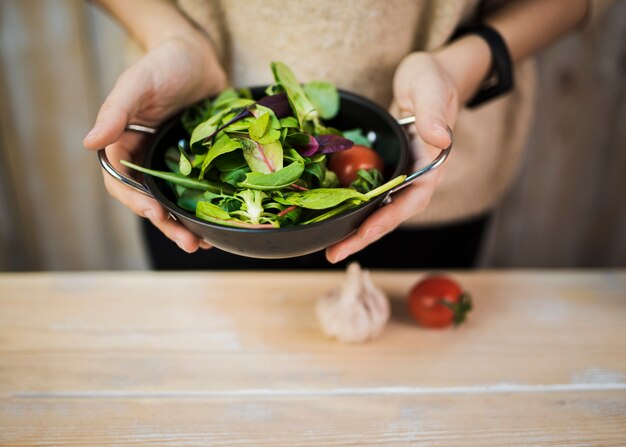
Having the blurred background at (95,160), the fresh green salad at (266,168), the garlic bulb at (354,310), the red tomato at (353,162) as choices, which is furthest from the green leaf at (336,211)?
the blurred background at (95,160)

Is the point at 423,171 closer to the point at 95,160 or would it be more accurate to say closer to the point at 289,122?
the point at 289,122

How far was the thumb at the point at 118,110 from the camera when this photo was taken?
2.12ft

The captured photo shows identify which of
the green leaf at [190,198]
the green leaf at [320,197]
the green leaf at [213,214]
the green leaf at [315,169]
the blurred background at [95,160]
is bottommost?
the blurred background at [95,160]

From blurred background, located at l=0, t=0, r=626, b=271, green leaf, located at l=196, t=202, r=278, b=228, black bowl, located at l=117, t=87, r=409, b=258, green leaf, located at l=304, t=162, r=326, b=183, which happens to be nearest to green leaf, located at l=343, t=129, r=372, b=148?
black bowl, located at l=117, t=87, r=409, b=258

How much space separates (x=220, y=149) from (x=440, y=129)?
0.24 metres

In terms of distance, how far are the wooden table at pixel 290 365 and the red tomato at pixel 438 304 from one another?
2 cm

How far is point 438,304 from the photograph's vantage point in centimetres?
83

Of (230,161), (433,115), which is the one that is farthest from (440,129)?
(230,161)

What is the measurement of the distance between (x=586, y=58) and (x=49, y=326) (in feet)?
4.38

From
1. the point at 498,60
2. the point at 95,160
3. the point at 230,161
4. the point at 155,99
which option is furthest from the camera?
the point at 95,160

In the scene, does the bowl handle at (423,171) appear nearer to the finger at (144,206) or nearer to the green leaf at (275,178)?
the green leaf at (275,178)

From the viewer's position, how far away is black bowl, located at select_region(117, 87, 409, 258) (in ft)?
1.88

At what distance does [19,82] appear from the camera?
1419 millimetres

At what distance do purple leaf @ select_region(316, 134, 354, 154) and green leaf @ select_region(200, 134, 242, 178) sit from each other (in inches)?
3.9
